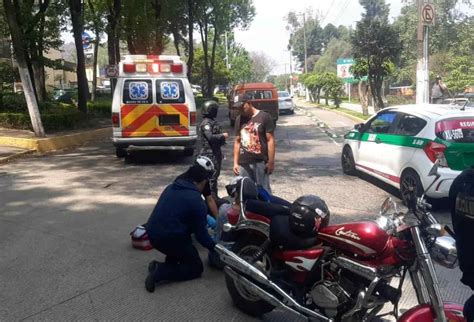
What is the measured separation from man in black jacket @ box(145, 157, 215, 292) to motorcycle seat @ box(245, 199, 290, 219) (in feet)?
1.96

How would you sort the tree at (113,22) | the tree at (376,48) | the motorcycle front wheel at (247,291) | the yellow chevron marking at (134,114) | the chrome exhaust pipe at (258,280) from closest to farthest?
1. the chrome exhaust pipe at (258,280)
2. the motorcycle front wheel at (247,291)
3. the yellow chevron marking at (134,114)
4. the tree at (113,22)
5. the tree at (376,48)

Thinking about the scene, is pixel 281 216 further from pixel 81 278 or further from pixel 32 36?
pixel 32 36

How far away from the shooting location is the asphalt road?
14.2 feet

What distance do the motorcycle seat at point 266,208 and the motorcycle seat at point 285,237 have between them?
0.36ft

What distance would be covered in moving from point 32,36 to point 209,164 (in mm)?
13597

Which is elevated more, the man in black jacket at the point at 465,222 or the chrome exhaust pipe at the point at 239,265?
the man in black jacket at the point at 465,222

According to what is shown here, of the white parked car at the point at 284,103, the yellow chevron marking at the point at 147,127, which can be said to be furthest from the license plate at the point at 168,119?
the white parked car at the point at 284,103

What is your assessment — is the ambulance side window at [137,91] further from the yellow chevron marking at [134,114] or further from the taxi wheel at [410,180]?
the taxi wheel at [410,180]

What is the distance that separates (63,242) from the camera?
598 centimetres

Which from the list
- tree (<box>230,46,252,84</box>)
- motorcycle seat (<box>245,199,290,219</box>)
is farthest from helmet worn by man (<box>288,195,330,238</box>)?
tree (<box>230,46,252,84</box>)

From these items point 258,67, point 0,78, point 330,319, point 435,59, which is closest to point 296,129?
point 0,78

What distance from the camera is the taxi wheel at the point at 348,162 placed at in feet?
32.3

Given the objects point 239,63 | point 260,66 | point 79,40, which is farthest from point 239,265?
point 260,66

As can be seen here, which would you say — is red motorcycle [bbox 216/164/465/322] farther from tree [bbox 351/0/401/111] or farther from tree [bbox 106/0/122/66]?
tree [bbox 351/0/401/111]
